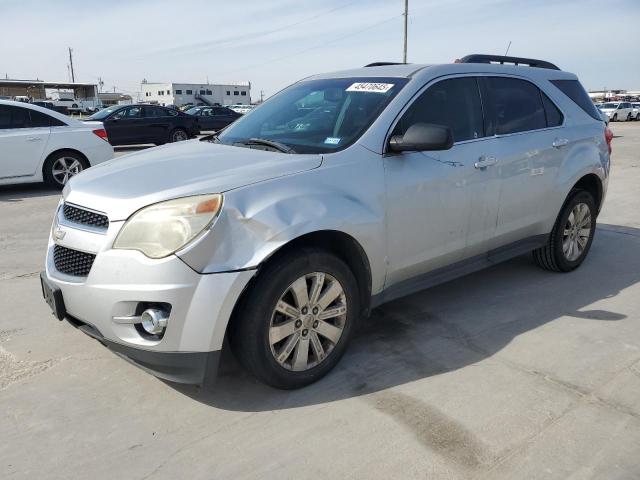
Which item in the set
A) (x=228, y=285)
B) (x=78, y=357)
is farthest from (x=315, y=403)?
(x=78, y=357)

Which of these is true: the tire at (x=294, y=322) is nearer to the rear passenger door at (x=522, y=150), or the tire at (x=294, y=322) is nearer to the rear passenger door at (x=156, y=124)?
the rear passenger door at (x=522, y=150)

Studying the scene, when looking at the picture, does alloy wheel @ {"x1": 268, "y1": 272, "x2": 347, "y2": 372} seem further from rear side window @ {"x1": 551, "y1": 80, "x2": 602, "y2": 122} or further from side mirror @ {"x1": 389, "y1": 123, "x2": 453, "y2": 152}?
rear side window @ {"x1": 551, "y1": 80, "x2": 602, "y2": 122}

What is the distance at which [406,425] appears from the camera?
2.69m

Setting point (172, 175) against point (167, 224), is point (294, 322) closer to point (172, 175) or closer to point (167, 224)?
point (167, 224)

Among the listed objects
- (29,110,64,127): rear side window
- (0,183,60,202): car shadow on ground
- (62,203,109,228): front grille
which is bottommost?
(0,183,60,202): car shadow on ground

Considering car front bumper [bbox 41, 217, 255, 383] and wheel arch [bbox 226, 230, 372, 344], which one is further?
wheel arch [bbox 226, 230, 372, 344]

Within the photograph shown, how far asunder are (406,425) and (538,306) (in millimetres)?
1980

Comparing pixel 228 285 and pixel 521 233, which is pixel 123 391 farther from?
pixel 521 233

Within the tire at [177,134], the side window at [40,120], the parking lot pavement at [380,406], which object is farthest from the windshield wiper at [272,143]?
the tire at [177,134]

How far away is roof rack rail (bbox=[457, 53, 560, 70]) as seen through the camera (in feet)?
14.5

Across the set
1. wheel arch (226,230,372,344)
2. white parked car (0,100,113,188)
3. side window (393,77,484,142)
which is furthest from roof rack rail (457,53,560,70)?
white parked car (0,100,113,188)

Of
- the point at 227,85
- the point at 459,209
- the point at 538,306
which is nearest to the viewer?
the point at 459,209

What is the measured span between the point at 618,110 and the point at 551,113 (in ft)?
139

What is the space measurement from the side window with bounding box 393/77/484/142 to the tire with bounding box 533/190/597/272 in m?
1.36
